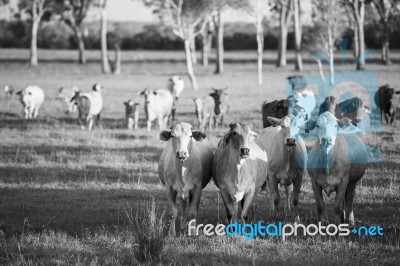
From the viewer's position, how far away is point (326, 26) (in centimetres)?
4419

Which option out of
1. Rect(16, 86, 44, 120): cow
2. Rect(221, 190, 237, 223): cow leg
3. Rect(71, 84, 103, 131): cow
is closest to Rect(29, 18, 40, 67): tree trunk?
Rect(16, 86, 44, 120): cow

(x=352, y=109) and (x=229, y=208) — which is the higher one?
(x=352, y=109)

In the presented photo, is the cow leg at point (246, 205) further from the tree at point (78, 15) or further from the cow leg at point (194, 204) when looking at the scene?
the tree at point (78, 15)

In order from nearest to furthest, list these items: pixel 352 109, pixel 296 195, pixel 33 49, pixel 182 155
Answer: pixel 182 155
pixel 296 195
pixel 352 109
pixel 33 49

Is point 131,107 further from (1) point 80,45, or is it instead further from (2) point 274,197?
(1) point 80,45

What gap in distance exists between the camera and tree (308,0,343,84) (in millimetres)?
41125

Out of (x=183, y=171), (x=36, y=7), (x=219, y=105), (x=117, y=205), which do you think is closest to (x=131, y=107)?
(x=219, y=105)

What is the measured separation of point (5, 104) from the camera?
29.3m

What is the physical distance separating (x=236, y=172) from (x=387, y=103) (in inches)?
543

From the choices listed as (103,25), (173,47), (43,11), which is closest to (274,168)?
(103,25)

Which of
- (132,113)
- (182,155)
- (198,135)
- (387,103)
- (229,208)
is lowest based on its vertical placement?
(229,208)

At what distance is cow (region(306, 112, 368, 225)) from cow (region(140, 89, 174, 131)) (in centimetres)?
1217

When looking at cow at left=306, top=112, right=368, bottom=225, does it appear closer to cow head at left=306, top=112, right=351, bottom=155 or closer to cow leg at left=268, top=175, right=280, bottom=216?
cow head at left=306, top=112, right=351, bottom=155

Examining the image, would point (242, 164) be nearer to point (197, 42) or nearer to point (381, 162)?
point (381, 162)
